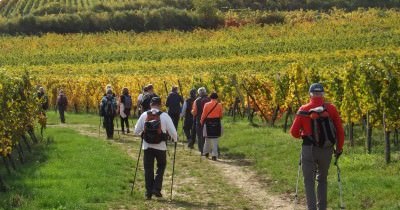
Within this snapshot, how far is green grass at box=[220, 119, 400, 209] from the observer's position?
1241cm

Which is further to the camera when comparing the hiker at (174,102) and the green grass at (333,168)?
the hiker at (174,102)

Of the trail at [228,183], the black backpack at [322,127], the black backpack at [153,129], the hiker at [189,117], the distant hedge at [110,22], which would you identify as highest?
the distant hedge at [110,22]

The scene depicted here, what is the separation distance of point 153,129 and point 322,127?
3861 millimetres

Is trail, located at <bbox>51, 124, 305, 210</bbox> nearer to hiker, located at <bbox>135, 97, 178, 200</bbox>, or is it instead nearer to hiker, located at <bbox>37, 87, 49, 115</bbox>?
hiker, located at <bbox>135, 97, 178, 200</bbox>

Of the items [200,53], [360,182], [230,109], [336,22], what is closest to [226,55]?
[200,53]

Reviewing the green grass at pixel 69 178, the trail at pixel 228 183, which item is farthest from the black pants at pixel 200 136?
the green grass at pixel 69 178

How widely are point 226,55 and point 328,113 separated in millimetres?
56719

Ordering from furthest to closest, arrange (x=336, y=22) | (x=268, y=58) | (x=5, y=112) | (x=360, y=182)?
1. (x=336, y=22)
2. (x=268, y=58)
3. (x=5, y=112)
4. (x=360, y=182)

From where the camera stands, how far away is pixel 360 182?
44.4 ft

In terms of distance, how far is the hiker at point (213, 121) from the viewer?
1906 centimetres

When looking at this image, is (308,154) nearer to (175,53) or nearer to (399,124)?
(399,124)

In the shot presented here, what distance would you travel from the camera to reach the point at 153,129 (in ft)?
43.4

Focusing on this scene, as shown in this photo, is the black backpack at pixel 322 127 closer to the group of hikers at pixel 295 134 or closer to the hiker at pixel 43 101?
the group of hikers at pixel 295 134

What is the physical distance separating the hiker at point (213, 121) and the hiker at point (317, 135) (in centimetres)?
818
